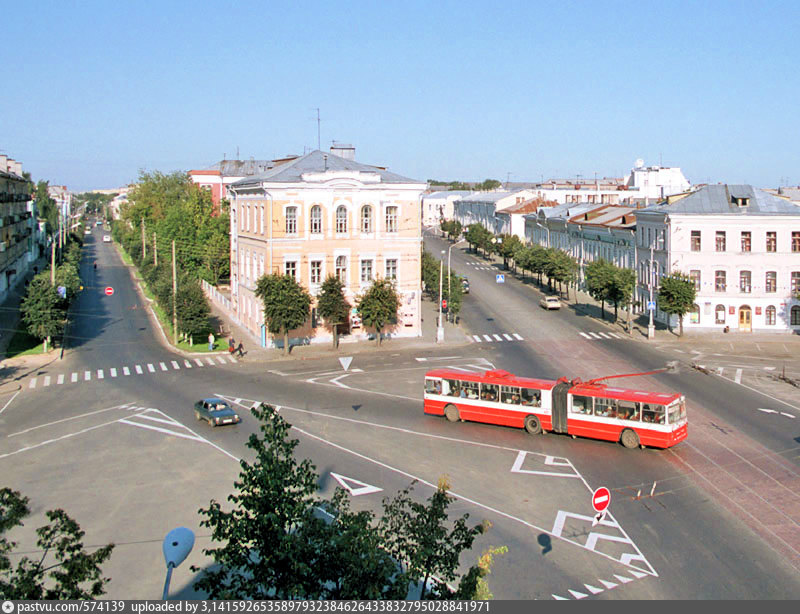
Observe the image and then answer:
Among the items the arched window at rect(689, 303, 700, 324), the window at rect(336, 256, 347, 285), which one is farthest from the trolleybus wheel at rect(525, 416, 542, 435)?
the arched window at rect(689, 303, 700, 324)

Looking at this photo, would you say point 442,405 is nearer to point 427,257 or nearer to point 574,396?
point 574,396

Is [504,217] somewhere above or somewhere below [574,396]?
above

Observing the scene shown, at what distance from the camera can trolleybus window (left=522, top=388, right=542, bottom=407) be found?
110 ft

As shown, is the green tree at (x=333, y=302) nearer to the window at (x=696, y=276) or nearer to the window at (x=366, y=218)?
the window at (x=366, y=218)

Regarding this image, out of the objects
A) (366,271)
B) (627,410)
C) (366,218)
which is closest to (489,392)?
(627,410)

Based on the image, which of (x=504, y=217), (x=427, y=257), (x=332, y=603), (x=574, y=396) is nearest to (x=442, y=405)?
(x=574, y=396)

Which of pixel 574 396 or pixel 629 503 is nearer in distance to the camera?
pixel 629 503

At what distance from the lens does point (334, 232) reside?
185 feet

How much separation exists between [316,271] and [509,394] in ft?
82.4

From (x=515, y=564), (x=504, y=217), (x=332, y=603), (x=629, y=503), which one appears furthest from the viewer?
(x=504, y=217)

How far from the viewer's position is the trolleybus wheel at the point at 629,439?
31.1 metres

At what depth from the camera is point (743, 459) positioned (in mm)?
29625

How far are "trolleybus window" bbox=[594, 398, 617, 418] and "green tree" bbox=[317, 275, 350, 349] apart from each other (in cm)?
2533

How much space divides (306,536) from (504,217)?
392 feet
